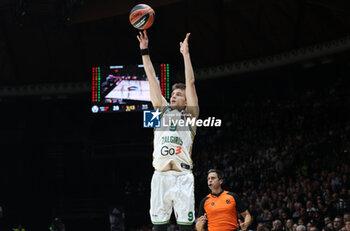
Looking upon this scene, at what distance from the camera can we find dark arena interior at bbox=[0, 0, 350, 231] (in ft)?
59.1

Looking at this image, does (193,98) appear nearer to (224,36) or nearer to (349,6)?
(349,6)

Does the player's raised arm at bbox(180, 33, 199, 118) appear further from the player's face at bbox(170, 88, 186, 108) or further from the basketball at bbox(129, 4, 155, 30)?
the basketball at bbox(129, 4, 155, 30)

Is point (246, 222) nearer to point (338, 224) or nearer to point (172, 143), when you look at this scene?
point (172, 143)

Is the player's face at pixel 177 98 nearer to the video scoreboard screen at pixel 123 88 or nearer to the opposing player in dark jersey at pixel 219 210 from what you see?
the opposing player in dark jersey at pixel 219 210

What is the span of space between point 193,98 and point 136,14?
215 cm

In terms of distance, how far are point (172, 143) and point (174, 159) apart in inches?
8.4

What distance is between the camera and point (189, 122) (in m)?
6.68

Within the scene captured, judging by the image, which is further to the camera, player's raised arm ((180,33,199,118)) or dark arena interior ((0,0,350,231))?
dark arena interior ((0,0,350,231))

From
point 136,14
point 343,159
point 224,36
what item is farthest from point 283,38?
point 136,14

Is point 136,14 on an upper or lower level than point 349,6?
lower

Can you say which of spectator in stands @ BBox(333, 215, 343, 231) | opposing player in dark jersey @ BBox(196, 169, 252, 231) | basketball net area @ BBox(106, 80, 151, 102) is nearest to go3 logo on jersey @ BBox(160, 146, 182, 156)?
opposing player in dark jersey @ BBox(196, 169, 252, 231)

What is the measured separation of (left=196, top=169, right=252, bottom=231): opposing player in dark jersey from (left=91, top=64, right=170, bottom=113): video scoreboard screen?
9.84 meters

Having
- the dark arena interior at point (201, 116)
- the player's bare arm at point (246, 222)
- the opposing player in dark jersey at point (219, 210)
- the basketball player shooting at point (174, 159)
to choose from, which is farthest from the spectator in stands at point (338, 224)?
the basketball player shooting at point (174, 159)

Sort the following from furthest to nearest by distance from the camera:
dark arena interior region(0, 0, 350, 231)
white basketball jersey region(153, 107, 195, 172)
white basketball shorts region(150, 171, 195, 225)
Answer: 1. dark arena interior region(0, 0, 350, 231)
2. white basketball jersey region(153, 107, 195, 172)
3. white basketball shorts region(150, 171, 195, 225)
